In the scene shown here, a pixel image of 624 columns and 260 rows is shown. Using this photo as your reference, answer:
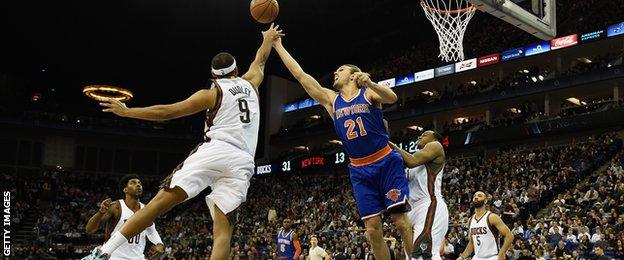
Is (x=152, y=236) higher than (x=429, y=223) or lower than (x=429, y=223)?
lower

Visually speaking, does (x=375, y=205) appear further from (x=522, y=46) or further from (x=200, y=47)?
(x=200, y=47)

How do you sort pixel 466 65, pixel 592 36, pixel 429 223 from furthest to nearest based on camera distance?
pixel 466 65, pixel 592 36, pixel 429 223

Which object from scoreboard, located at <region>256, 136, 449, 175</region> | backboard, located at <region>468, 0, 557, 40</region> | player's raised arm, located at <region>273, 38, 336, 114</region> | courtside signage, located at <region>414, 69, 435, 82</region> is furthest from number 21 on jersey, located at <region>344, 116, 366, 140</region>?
courtside signage, located at <region>414, 69, 435, 82</region>

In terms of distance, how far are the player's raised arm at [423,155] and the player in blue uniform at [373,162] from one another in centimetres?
108

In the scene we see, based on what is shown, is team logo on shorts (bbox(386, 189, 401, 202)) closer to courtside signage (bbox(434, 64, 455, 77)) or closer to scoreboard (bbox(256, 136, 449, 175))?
scoreboard (bbox(256, 136, 449, 175))

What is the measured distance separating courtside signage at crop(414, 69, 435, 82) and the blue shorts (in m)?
34.5

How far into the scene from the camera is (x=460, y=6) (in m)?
29.5

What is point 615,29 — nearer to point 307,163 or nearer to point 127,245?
point 307,163

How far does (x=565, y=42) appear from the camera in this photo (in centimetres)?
3597

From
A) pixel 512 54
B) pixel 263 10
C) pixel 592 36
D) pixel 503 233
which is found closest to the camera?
pixel 263 10

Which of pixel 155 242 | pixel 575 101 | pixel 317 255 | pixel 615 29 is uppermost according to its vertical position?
pixel 615 29

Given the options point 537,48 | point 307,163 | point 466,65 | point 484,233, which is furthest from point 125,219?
point 307,163

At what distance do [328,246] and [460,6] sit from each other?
11603 millimetres

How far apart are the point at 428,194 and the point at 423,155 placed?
1.99 ft
